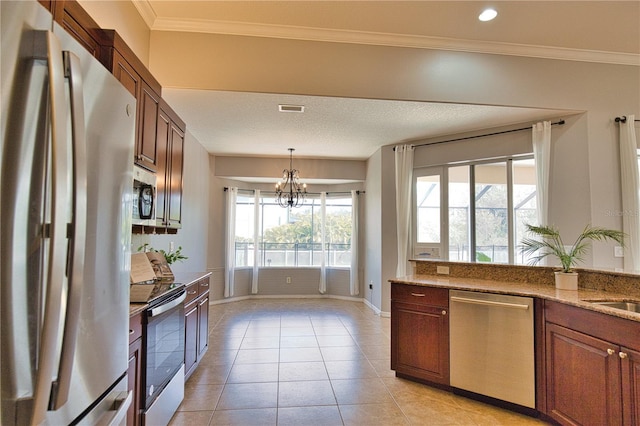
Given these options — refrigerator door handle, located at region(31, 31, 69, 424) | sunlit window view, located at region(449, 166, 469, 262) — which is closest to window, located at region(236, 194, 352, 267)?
sunlit window view, located at region(449, 166, 469, 262)

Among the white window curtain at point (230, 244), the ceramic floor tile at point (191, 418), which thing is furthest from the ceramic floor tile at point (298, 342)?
the white window curtain at point (230, 244)

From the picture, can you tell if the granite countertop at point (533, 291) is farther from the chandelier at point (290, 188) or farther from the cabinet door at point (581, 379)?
the chandelier at point (290, 188)

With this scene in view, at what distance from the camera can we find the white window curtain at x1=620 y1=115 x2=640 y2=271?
344 cm

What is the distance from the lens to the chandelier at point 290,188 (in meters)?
5.86

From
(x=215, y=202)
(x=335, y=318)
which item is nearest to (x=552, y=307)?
(x=335, y=318)

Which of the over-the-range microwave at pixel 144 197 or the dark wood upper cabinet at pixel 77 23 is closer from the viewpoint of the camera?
the dark wood upper cabinet at pixel 77 23

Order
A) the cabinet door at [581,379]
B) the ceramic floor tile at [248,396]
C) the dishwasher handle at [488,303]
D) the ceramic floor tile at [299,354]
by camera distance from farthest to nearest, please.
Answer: the ceramic floor tile at [299,354] → the ceramic floor tile at [248,396] → the dishwasher handle at [488,303] → the cabinet door at [581,379]

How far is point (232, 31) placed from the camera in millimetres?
3137

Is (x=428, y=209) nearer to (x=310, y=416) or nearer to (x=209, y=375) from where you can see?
(x=310, y=416)

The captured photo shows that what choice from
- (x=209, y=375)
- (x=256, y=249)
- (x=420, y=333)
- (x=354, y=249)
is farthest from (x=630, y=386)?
(x=256, y=249)

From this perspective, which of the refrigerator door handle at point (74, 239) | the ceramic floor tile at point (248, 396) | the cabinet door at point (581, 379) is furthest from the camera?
the ceramic floor tile at point (248, 396)

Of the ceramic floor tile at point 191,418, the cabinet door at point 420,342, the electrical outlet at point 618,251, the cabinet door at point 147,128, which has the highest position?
the cabinet door at point 147,128

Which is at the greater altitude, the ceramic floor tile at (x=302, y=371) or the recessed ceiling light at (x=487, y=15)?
the recessed ceiling light at (x=487, y=15)

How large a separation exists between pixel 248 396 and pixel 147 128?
7.46ft
